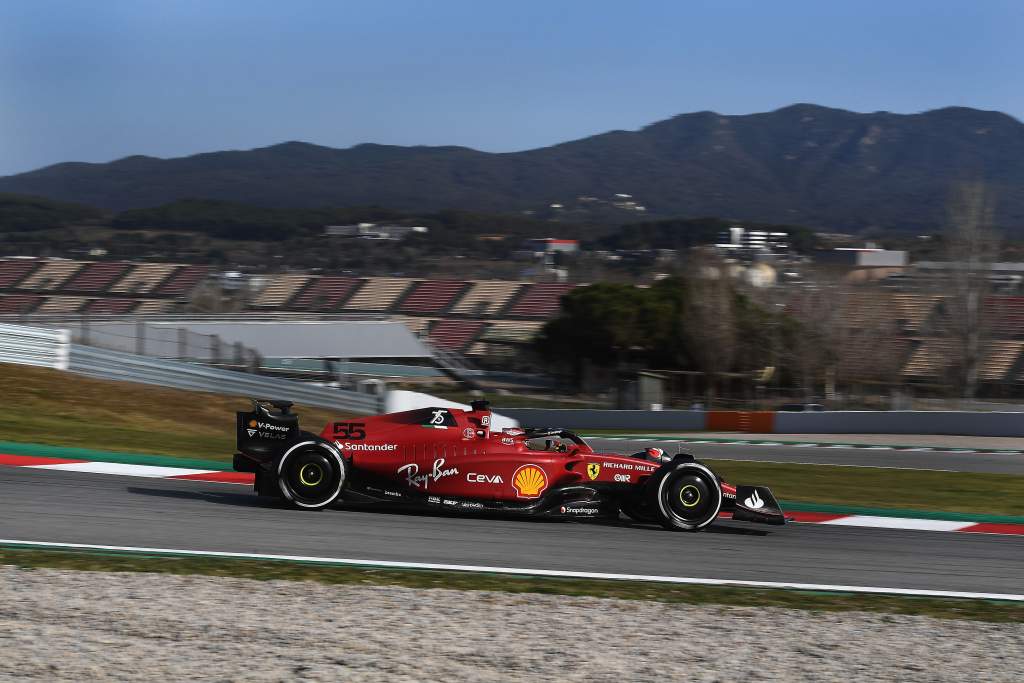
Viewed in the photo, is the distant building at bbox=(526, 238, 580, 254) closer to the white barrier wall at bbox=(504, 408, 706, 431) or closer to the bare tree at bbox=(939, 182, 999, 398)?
the bare tree at bbox=(939, 182, 999, 398)

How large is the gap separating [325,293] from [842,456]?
2375 inches

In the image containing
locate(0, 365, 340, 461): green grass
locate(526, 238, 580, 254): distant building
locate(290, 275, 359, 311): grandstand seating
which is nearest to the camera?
locate(0, 365, 340, 461): green grass

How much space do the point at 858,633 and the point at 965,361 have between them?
4366 centimetres

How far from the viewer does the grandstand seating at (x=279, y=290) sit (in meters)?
78.8

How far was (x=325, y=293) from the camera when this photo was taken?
82.1 metres

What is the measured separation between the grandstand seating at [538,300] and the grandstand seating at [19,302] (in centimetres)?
3158

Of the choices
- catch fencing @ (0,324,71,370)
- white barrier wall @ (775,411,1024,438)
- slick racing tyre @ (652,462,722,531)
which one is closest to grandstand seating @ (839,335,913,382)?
white barrier wall @ (775,411,1024,438)

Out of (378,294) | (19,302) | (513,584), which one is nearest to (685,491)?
(513,584)

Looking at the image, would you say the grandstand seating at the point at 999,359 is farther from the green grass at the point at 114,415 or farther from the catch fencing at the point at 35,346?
the catch fencing at the point at 35,346

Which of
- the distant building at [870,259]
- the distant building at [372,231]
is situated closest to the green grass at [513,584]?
the distant building at [870,259]

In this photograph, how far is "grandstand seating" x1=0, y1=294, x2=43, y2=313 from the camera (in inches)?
2879

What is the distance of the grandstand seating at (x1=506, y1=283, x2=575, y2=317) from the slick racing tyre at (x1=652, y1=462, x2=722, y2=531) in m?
58.0

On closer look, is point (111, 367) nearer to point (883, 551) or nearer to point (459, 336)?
point (883, 551)

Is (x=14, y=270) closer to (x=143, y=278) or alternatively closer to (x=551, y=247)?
(x=143, y=278)
